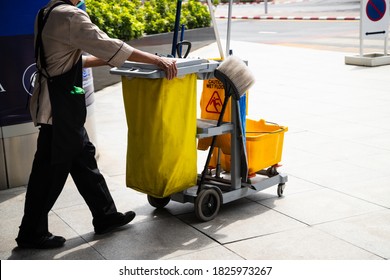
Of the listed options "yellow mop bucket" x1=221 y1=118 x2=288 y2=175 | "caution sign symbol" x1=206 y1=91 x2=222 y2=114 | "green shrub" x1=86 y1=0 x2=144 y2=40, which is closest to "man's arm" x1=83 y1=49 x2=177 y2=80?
"caution sign symbol" x1=206 y1=91 x2=222 y2=114

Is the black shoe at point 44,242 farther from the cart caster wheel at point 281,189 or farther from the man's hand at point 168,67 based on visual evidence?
the cart caster wheel at point 281,189

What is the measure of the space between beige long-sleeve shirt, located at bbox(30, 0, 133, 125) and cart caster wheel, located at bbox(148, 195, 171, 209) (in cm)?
119

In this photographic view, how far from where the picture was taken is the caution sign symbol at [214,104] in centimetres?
574

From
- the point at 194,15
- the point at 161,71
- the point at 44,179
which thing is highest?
the point at 161,71

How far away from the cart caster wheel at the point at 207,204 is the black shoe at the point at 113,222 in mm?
493

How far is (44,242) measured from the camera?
4973mm

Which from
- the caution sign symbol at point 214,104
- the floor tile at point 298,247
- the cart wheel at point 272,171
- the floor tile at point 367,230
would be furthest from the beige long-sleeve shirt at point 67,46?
the floor tile at point 367,230

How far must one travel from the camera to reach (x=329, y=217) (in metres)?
5.41

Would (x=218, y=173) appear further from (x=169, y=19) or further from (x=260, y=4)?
(x=260, y=4)

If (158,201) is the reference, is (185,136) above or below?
above

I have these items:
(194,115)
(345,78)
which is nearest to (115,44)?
(194,115)

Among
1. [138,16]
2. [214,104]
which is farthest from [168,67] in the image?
[138,16]

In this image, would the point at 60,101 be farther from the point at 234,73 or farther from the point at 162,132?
the point at 234,73

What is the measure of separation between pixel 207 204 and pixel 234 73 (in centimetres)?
98
